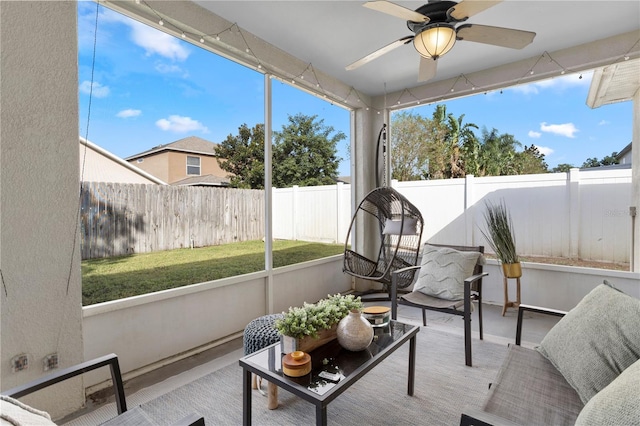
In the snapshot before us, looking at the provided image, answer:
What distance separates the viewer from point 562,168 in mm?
3494

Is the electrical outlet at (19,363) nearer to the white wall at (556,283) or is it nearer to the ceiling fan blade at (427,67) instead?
the ceiling fan blade at (427,67)

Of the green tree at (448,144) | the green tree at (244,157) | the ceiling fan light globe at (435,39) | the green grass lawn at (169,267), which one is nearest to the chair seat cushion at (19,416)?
the green grass lawn at (169,267)

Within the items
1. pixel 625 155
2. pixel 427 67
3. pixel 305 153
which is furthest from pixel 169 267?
pixel 625 155

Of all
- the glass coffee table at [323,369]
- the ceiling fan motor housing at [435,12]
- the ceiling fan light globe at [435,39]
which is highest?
the ceiling fan motor housing at [435,12]

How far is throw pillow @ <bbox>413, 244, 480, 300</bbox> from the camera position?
2822 millimetres

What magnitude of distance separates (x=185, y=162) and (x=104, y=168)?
641 mm

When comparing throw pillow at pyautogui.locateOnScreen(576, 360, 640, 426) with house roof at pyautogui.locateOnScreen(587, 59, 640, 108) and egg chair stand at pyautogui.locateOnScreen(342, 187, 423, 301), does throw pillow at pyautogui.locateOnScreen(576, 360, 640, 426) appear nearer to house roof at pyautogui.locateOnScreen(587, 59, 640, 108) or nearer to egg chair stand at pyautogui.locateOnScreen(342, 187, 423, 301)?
egg chair stand at pyautogui.locateOnScreen(342, 187, 423, 301)

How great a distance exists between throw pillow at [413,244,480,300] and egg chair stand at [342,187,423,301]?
281mm

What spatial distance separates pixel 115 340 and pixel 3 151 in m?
1.36

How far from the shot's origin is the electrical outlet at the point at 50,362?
1839 mm

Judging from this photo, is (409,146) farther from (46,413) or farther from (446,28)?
(46,413)

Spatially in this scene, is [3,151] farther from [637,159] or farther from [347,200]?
[637,159]

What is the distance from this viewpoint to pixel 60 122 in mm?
1911

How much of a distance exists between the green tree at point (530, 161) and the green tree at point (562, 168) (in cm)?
7
